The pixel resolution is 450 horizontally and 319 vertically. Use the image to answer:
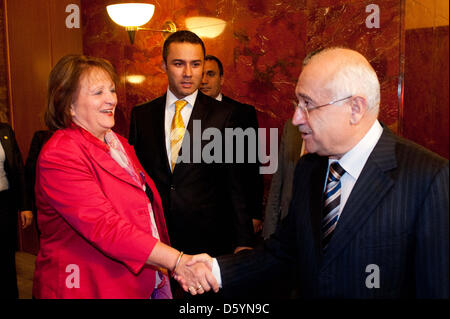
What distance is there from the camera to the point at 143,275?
6.34 feet

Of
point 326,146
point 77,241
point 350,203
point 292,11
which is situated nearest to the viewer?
point 350,203

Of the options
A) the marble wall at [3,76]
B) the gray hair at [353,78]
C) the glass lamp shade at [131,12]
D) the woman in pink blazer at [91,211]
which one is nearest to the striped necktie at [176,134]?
the woman in pink blazer at [91,211]

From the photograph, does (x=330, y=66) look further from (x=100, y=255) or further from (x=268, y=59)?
(x=268, y=59)

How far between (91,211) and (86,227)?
0.21ft

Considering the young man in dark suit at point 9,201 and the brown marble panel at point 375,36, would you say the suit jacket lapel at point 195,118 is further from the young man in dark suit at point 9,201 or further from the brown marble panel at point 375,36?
the young man in dark suit at point 9,201

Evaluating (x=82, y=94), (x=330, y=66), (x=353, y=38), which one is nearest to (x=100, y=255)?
(x=82, y=94)

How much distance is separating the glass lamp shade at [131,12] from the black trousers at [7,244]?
192cm

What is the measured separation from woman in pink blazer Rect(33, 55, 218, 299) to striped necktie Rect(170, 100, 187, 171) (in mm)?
758

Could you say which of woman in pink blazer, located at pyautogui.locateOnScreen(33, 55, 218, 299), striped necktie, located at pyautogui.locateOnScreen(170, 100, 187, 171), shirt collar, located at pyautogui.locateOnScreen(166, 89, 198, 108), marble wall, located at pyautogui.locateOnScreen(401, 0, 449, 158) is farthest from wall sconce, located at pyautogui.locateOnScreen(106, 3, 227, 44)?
woman in pink blazer, located at pyautogui.locateOnScreen(33, 55, 218, 299)

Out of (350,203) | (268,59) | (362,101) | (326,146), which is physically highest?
(268,59)

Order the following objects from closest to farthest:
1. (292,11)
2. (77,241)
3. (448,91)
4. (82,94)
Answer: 1. (77,241)
2. (82,94)
3. (448,91)
4. (292,11)

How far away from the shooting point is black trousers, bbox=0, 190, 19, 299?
11.8ft

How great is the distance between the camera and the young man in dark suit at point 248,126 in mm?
3004
